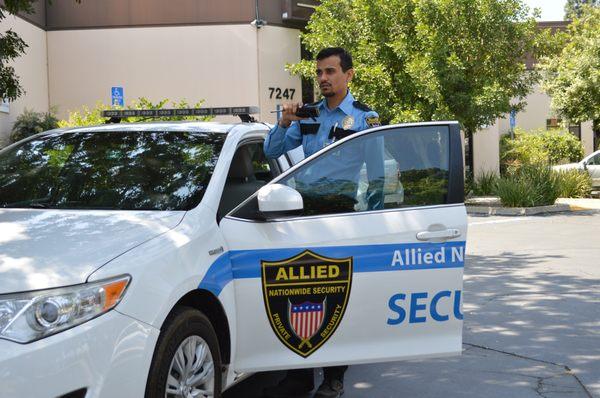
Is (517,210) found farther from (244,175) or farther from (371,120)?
(244,175)

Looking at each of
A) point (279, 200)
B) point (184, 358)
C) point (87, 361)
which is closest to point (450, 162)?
point (279, 200)

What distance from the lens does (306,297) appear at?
3992mm

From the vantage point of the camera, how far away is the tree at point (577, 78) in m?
27.4

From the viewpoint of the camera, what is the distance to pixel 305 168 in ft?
13.7

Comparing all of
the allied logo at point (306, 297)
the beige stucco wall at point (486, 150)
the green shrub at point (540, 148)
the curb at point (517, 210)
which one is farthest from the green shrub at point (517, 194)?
the allied logo at point (306, 297)

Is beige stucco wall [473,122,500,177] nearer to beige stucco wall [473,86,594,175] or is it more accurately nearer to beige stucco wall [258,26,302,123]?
beige stucco wall [473,86,594,175]

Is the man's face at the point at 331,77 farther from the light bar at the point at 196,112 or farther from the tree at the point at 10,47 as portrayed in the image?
the tree at the point at 10,47

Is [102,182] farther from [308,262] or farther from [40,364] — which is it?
[40,364]

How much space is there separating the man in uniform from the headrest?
0.16m

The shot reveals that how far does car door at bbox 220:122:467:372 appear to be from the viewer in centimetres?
392

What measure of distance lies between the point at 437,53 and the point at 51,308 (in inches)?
724

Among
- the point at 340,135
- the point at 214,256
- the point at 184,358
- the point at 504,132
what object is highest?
the point at 504,132

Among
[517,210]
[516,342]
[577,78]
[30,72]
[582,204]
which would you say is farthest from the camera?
[577,78]

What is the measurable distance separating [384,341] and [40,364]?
1.96 metres
